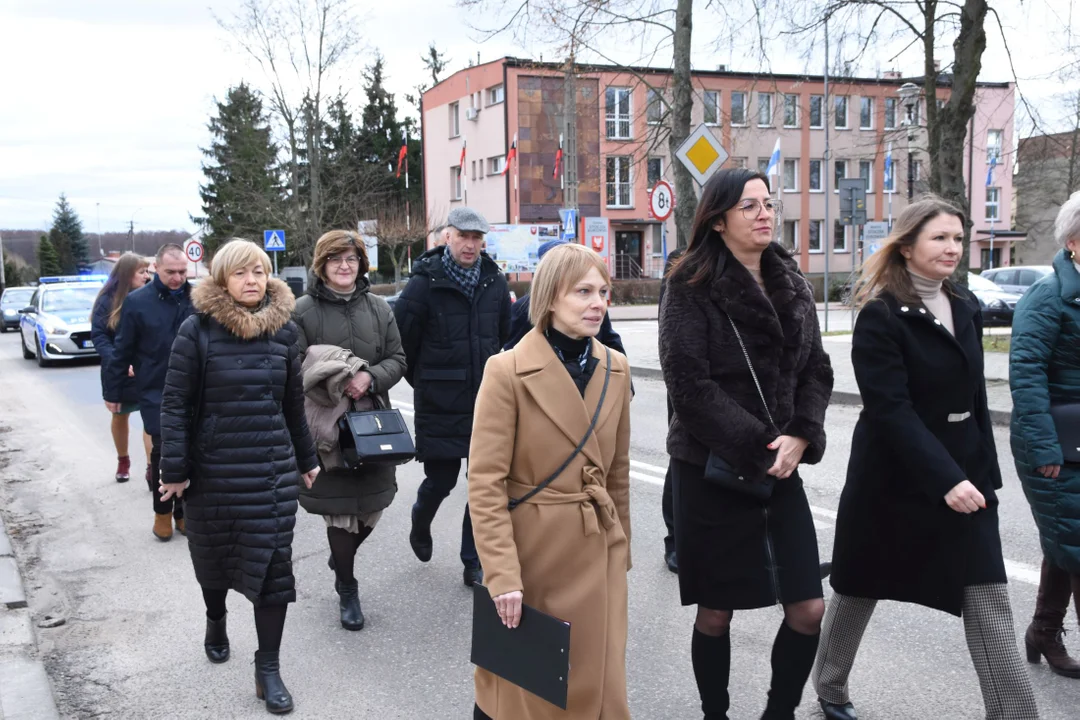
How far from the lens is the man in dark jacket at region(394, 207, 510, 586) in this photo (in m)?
5.35

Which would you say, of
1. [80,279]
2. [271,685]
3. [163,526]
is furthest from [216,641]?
[80,279]

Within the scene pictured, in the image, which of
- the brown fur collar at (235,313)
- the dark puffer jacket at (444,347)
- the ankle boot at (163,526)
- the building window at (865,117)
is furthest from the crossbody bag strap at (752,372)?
the building window at (865,117)

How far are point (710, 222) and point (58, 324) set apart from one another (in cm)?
2050

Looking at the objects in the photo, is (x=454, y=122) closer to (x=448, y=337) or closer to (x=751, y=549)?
(x=448, y=337)

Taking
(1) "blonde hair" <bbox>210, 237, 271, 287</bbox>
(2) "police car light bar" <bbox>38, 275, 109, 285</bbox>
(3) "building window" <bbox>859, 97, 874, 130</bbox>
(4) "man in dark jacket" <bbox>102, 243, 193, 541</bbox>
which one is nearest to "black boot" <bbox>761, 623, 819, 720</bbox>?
(1) "blonde hair" <bbox>210, 237, 271, 287</bbox>

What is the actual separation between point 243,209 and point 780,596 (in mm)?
41495

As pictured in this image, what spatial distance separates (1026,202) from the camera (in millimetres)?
61656

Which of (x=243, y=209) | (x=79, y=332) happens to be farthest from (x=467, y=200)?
(x=79, y=332)

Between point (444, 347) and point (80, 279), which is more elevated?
point (80, 279)

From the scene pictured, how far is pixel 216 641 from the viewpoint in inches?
181

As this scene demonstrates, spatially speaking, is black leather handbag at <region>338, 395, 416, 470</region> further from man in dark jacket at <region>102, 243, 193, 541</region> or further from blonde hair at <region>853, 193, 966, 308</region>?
man in dark jacket at <region>102, 243, 193, 541</region>

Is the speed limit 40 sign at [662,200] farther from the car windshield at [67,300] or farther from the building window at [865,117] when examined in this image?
the building window at [865,117]

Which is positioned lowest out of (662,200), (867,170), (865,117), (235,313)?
(235,313)

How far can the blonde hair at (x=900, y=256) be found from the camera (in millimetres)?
3422
